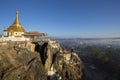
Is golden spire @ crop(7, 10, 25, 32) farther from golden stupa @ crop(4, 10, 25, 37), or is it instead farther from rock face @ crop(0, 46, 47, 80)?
rock face @ crop(0, 46, 47, 80)

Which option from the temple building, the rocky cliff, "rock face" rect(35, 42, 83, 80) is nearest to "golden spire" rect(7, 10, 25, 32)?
the temple building

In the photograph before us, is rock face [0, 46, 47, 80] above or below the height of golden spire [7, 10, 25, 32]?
below

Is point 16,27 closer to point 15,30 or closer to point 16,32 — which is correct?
point 15,30

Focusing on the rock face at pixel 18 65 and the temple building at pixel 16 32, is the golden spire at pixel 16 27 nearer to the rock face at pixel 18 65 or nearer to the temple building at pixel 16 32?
the temple building at pixel 16 32

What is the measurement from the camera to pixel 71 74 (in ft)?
150

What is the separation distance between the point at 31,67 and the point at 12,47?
644cm

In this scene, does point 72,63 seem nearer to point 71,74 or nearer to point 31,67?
point 71,74

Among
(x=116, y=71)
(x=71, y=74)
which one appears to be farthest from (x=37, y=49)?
(x=116, y=71)

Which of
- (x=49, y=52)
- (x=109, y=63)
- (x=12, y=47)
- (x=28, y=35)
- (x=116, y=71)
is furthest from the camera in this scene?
(x=109, y=63)

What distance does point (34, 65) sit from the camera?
32688mm

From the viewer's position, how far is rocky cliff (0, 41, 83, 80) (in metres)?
29.0

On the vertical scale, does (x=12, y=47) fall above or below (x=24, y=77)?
above

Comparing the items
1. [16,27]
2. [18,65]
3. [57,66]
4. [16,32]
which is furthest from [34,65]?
[16,27]

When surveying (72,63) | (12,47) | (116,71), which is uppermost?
(12,47)
